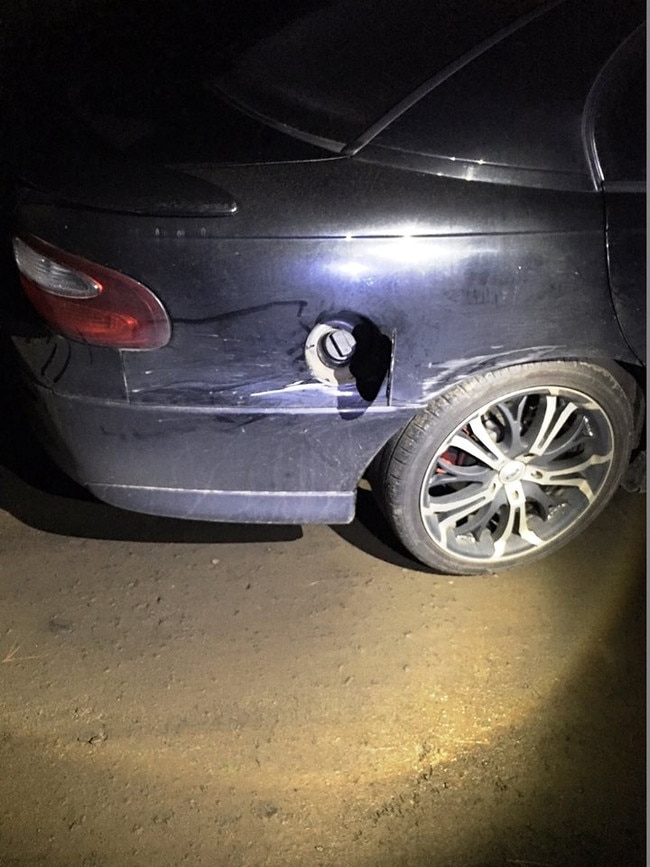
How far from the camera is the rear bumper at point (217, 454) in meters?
1.96

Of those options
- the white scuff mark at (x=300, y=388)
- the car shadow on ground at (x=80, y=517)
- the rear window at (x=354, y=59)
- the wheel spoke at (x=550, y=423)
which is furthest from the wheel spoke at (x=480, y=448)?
the rear window at (x=354, y=59)

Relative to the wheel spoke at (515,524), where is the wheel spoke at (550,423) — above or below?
above

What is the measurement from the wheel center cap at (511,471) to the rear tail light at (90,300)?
1.03 meters

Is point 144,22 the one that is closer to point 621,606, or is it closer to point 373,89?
point 373,89

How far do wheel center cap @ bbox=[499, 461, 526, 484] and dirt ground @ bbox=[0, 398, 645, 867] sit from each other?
379 millimetres

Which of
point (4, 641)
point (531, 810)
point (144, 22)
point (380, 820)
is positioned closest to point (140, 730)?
point (4, 641)

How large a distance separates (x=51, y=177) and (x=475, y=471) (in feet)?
4.44

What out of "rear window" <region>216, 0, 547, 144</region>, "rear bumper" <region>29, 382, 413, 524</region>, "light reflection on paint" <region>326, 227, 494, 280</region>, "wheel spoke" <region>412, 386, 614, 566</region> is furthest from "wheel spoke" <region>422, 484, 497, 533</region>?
"rear window" <region>216, 0, 547, 144</region>

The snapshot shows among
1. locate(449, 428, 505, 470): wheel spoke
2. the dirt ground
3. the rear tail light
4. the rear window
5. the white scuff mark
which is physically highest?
the rear window

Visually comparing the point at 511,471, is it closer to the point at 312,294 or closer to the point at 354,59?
the point at 312,294

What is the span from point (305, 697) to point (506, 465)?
0.85 meters

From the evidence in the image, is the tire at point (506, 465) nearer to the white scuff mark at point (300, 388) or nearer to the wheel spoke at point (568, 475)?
the wheel spoke at point (568, 475)

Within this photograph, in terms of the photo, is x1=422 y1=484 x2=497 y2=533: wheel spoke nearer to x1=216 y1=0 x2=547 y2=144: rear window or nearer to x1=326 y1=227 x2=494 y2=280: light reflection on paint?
x1=326 y1=227 x2=494 y2=280: light reflection on paint

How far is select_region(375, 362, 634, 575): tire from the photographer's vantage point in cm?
205
